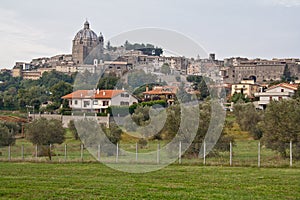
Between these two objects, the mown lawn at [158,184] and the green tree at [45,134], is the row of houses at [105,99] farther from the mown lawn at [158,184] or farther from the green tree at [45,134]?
the mown lawn at [158,184]

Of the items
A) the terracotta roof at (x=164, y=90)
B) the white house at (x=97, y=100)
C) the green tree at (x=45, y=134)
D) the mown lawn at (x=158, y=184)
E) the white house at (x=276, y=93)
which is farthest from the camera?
the white house at (x=276, y=93)

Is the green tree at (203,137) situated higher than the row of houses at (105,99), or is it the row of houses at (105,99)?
the row of houses at (105,99)

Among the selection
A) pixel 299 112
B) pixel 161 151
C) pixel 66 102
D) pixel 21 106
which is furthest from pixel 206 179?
pixel 21 106

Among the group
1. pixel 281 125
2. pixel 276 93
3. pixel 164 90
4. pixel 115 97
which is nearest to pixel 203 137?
pixel 281 125

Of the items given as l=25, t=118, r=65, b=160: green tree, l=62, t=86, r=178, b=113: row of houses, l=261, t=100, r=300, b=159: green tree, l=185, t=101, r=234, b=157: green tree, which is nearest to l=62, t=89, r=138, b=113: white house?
l=62, t=86, r=178, b=113: row of houses

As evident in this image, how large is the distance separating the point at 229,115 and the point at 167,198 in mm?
50150

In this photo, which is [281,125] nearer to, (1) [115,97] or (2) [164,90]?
(2) [164,90]

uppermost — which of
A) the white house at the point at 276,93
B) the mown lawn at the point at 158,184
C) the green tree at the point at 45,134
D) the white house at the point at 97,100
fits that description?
the white house at the point at 276,93

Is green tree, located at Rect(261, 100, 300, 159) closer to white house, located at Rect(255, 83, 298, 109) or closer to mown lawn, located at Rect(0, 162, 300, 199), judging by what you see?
mown lawn, located at Rect(0, 162, 300, 199)

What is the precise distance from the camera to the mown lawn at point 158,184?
12.9 metres

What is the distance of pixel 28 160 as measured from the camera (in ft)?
84.7

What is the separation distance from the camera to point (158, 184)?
15312mm

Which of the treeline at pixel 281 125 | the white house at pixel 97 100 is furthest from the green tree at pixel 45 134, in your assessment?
the treeline at pixel 281 125

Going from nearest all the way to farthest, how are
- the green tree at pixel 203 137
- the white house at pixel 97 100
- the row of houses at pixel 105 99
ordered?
the green tree at pixel 203 137 → the row of houses at pixel 105 99 → the white house at pixel 97 100
